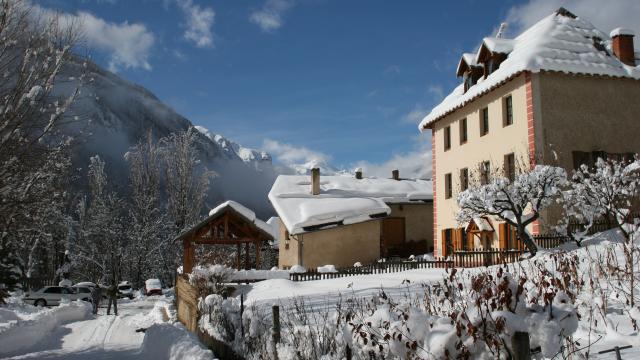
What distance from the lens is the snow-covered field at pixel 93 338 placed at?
11861 millimetres

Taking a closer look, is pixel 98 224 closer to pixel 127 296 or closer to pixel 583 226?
pixel 127 296

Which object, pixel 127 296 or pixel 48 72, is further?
pixel 127 296

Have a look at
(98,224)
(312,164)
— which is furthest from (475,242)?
(98,224)

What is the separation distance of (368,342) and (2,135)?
29.2 ft

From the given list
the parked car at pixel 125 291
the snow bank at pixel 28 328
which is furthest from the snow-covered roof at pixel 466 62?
the parked car at pixel 125 291

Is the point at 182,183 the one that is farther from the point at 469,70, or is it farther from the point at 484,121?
the point at 484,121

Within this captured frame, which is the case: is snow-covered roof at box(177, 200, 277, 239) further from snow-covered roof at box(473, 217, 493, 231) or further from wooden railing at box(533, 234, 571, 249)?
wooden railing at box(533, 234, 571, 249)

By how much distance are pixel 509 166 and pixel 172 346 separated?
16.5 metres

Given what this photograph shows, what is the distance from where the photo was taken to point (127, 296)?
4122cm

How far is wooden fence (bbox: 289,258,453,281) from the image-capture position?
23891 mm

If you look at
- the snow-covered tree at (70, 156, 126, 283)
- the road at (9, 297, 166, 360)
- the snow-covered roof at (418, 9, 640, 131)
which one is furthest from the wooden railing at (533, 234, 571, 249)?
the snow-covered tree at (70, 156, 126, 283)

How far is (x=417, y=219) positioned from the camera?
38.4 meters

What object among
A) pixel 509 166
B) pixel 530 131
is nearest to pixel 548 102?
pixel 530 131

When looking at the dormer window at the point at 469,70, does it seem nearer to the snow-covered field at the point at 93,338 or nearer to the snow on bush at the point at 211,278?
the snow on bush at the point at 211,278
